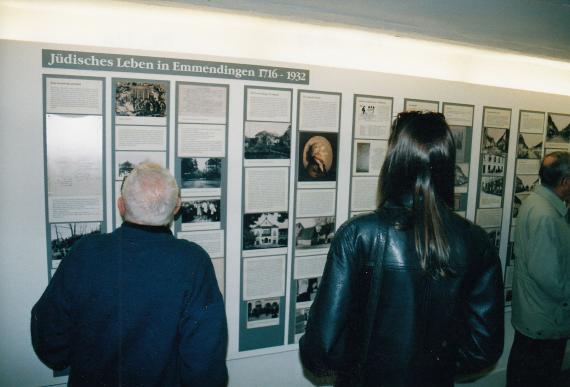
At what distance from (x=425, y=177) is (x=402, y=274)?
0.34m

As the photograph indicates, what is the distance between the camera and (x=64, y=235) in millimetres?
1912

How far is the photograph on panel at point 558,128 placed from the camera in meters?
3.08

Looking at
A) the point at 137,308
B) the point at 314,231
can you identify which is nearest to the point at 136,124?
the point at 137,308

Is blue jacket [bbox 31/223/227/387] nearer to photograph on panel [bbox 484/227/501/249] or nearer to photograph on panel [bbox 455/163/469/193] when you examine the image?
photograph on panel [bbox 455/163/469/193]

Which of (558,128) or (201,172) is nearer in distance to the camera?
(201,172)

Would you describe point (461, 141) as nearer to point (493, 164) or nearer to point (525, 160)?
point (493, 164)

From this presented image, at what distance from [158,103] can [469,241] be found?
163 cm

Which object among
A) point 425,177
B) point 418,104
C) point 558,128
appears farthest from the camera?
point 558,128

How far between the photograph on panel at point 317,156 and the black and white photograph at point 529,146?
66.0 inches

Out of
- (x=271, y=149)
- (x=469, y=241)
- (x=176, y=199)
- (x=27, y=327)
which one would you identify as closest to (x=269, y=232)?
(x=271, y=149)

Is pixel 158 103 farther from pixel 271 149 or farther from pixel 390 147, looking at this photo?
pixel 390 147

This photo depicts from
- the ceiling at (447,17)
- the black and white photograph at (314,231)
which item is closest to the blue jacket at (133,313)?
the black and white photograph at (314,231)

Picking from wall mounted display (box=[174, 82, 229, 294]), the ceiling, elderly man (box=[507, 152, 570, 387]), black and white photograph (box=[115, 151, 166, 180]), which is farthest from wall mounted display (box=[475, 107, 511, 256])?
black and white photograph (box=[115, 151, 166, 180])

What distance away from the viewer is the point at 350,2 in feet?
6.32
